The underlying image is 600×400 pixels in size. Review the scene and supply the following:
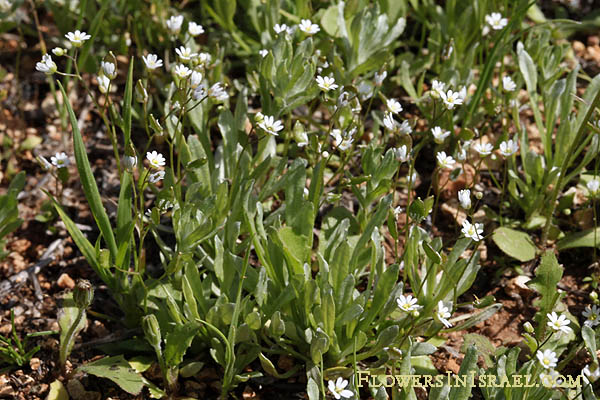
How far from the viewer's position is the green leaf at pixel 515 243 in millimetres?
3070

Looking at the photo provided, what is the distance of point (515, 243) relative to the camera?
3.13 m

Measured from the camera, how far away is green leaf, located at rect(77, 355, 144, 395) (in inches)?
100.0

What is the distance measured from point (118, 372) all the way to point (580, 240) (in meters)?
2.05

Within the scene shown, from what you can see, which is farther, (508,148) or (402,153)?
(508,148)

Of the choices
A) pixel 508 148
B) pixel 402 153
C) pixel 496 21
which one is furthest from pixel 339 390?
pixel 496 21

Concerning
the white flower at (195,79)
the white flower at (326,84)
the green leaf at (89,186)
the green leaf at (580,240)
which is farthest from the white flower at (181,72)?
the green leaf at (580,240)

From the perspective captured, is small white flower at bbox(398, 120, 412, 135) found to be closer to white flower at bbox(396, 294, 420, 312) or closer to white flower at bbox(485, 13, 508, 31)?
white flower at bbox(396, 294, 420, 312)

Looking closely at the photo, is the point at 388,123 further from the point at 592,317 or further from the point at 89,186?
the point at 89,186

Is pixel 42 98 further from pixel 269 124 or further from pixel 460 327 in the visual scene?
pixel 460 327

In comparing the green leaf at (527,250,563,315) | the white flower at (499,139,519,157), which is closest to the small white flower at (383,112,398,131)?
the white flower at (499,139,519,157)

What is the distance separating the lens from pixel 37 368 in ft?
9.14

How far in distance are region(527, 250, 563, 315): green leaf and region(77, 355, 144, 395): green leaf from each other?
1556mm

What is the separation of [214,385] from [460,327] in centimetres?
99

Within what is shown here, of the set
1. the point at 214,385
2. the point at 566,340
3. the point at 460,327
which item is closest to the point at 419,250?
the point at 460,327
